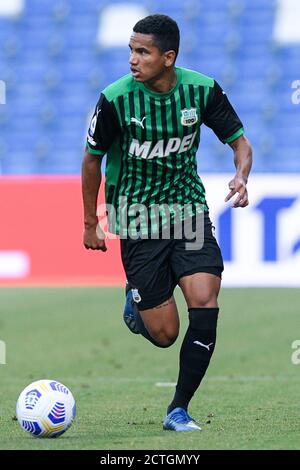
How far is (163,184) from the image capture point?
628 cm

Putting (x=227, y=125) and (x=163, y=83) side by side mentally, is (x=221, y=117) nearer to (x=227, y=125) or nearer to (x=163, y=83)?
(x=227, y=125)

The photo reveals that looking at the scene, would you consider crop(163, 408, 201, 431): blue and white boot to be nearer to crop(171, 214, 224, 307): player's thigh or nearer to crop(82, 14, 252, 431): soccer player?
crop(82, 14, 252, 431): soccer player

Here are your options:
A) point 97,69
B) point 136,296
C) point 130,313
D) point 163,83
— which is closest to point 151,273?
point 136,296

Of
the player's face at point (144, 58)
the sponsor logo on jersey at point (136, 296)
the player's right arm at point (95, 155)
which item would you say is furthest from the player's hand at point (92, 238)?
the player's face at point (144, 58)

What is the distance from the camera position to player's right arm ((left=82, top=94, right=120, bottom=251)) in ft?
20.1

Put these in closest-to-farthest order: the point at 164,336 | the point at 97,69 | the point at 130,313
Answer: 1. the point at 164,336
2. the point at 130,313
3. the point at 97,69

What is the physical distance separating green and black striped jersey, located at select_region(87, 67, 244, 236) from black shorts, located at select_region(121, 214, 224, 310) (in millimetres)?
182

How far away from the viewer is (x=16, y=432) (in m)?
5.94

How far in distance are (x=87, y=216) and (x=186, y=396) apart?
115cm

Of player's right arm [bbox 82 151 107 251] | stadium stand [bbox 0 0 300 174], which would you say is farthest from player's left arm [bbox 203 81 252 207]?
stadium stand [bbox 0 0 300 174]

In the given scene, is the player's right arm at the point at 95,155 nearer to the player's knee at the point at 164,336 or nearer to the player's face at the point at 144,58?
the player's face at the point at 144,58

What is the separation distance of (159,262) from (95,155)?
2.33 feet
